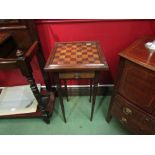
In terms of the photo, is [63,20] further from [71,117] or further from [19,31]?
[71,117]

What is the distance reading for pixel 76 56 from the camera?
3.17ft

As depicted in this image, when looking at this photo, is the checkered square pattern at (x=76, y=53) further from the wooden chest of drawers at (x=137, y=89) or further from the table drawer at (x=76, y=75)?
the wooden chest of drawers at (x=137, y=89)

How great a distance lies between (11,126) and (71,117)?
1.90 feet

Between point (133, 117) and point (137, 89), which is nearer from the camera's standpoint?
point (137, 89)

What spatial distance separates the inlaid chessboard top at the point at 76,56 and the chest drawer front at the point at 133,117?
1.11 ft

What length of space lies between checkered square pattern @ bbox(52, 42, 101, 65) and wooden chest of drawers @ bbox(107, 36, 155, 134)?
0.65ft

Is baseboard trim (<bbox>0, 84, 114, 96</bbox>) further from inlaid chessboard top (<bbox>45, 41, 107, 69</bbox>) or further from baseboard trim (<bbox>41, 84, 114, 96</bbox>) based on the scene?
inlaid chessboard top (<bbox>45, 41, 107, 69</bbox>)

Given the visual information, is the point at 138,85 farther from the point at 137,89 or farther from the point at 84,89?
the point at 84,89

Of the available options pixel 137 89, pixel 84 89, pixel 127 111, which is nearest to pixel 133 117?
pixel 127 111

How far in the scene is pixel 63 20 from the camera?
1.09m

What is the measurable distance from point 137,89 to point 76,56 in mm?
450
